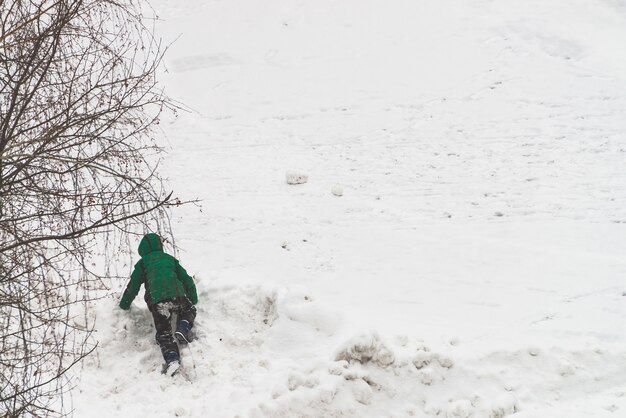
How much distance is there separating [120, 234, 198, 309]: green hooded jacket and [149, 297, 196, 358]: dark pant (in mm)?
63

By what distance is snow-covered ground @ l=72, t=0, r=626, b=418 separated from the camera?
5.44 m

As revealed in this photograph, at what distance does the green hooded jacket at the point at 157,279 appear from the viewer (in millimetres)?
5938

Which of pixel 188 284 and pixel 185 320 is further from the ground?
pixel 188 284

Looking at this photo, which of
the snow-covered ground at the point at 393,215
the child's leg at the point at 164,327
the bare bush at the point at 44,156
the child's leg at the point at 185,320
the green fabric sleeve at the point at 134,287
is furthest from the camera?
the green fabric sleeve at the point at 134,287

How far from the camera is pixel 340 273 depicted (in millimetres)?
7227

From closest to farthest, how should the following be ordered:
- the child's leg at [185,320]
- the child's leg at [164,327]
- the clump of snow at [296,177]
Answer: the child's leg at [164,327]
the child's leg at [185,320]
the clump of snow at [296,177]

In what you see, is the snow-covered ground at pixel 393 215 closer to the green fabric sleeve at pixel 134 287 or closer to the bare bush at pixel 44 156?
the green fabric sleeve at pixel 134 287

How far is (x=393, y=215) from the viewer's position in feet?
27.8

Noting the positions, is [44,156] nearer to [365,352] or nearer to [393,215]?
[365,352]

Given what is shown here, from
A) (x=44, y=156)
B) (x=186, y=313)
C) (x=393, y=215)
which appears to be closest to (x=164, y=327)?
(x=186, y=313)

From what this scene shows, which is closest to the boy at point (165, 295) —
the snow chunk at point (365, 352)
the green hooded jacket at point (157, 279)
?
the green hooded jacket at point (157, 279)

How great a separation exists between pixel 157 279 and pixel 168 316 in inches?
13.7

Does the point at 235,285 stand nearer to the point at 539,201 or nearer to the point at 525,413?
the point at 525,413

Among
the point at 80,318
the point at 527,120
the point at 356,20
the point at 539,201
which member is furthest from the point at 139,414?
the point at 356,20
